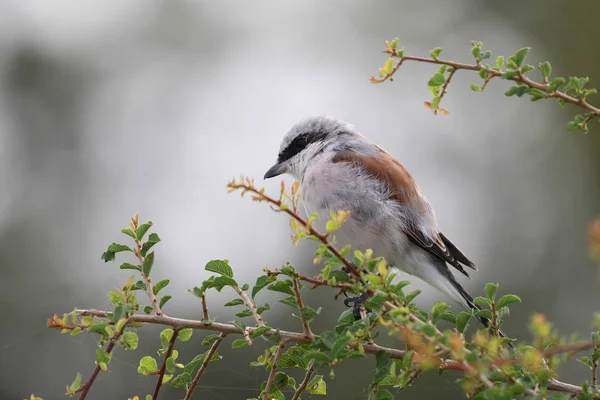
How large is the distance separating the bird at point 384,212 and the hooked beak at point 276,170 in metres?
0.29

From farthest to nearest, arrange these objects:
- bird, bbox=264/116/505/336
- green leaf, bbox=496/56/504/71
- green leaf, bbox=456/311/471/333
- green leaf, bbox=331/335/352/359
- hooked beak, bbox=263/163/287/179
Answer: hooked beak, bbox=263/163/287/179 < bird, bbox=264/116/505/336 < green leaf, bbox=456/311/471/333 < green leaf, bbox=496/56/504/71 < green leaf, bbox=331/335/352/359

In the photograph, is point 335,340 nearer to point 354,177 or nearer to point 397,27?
point 354,177

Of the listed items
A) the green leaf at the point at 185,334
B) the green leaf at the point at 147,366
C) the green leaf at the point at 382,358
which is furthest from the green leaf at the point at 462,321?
the green leaf at the point at 147,366

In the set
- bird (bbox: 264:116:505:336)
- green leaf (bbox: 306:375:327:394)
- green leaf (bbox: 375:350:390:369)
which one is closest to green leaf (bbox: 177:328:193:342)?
green leaf (bbox: 306:375:327:394)

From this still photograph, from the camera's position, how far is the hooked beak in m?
4.38

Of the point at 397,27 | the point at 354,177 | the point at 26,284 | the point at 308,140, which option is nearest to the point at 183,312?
the point at 26,284

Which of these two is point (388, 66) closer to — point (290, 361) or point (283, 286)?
point (283, 286)

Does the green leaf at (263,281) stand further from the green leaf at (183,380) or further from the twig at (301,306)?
the green leaf at (183,380)

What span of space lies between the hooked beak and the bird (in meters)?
0.29

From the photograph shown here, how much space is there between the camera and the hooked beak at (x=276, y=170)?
4.38m

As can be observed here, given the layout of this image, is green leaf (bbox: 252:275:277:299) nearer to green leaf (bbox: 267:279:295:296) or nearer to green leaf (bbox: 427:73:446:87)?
green leaf (bbox: 267:279:295:296)

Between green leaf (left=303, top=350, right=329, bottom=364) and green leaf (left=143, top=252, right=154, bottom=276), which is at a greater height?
green leaf (left=143, top=252, right=154, bottom=276)

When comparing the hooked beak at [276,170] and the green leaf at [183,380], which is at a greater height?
the hooked beak at [276,170]

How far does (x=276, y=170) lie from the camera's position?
4.41 metres
